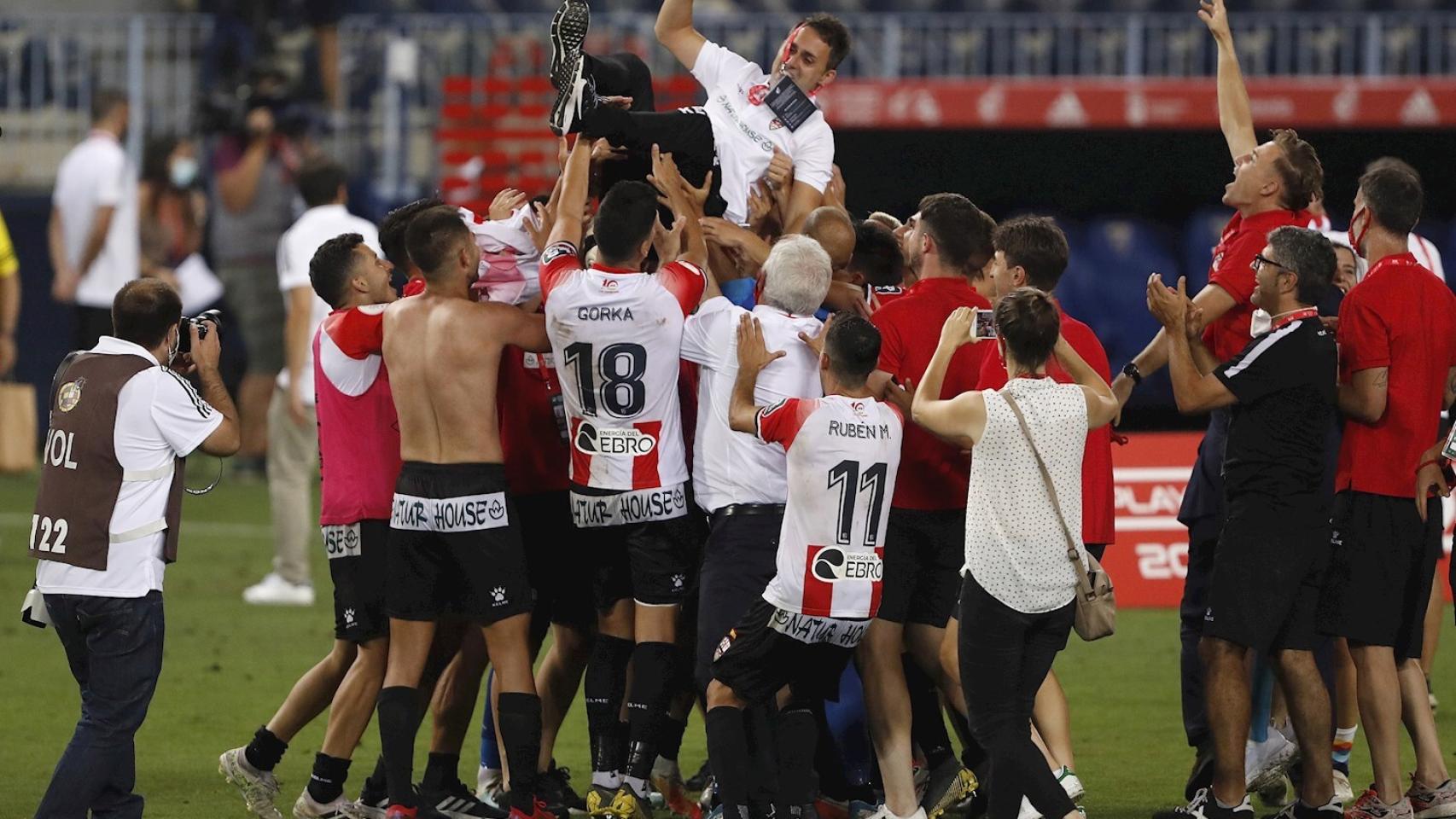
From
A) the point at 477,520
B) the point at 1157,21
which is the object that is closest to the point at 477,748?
the point at 477,520

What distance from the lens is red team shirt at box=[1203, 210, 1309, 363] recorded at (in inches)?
294

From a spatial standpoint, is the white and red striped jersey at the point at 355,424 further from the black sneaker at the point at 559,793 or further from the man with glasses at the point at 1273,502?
the man with glasses at the point at 1273,502

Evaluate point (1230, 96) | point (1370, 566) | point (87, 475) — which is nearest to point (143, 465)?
point (87, 475)

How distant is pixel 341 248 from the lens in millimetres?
7496

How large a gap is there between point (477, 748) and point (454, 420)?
2.55 meters

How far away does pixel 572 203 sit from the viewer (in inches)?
287

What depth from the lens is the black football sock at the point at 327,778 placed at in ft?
23.6

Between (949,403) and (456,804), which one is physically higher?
(949,403)

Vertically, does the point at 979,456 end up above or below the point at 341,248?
below

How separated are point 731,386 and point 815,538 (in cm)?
73

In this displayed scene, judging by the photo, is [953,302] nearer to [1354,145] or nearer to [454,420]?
[454,420]

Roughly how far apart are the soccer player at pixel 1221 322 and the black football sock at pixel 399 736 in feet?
9.24

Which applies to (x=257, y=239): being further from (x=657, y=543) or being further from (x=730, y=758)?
(x=730, y=758)

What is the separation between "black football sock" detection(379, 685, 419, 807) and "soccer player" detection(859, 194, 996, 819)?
62.3 inches
